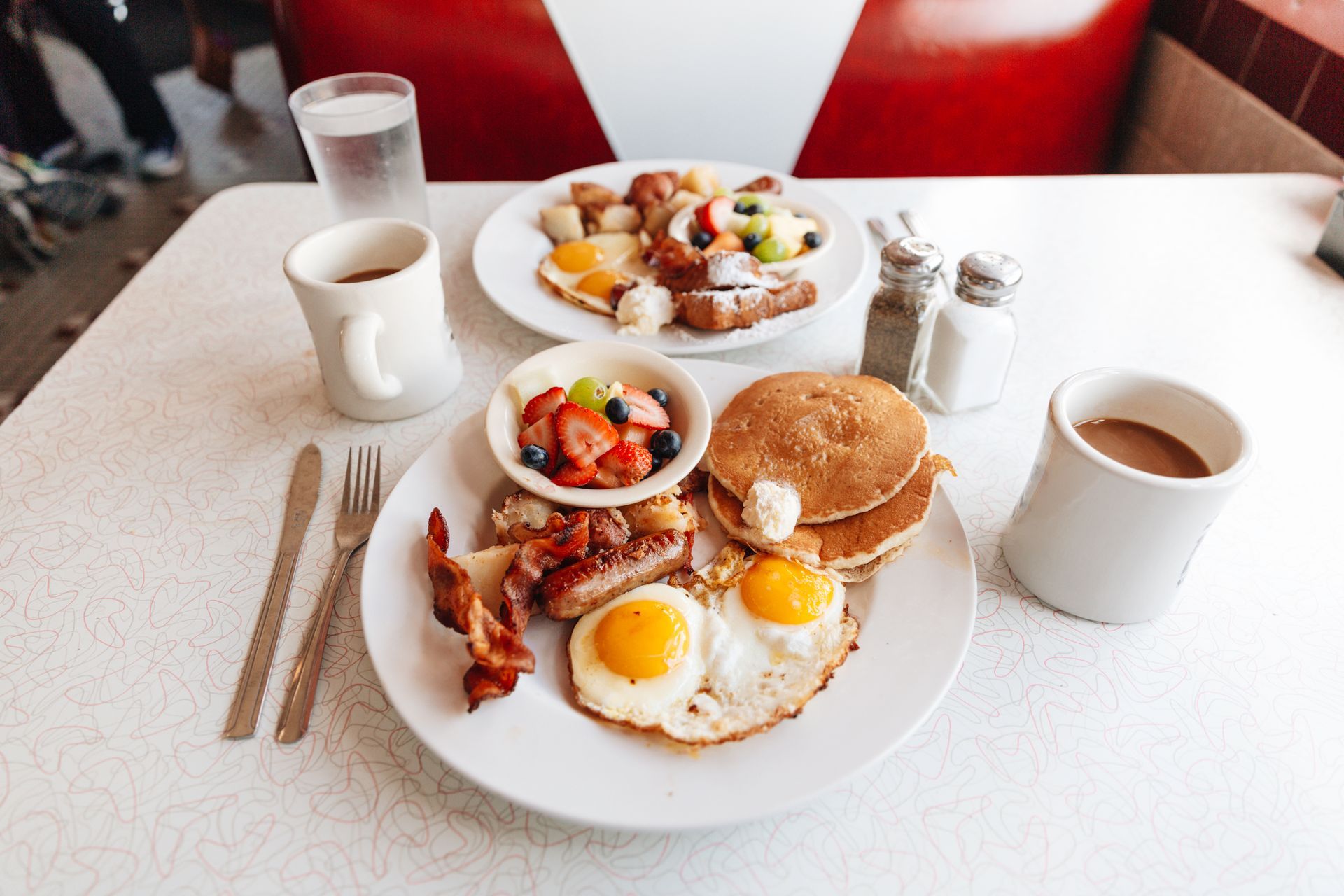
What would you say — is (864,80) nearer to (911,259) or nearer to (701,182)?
(701,182)

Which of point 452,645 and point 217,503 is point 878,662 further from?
point 217,503

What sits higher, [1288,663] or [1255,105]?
[1255,105]

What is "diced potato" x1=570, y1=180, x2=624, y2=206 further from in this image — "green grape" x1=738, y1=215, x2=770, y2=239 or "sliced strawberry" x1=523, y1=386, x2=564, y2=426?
"sliced strawberry" x1=523, y1=386, x2=564, y2=426

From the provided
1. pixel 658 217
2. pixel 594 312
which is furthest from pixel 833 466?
pixel 658 217

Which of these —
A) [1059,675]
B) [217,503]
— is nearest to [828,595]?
[1059,675]

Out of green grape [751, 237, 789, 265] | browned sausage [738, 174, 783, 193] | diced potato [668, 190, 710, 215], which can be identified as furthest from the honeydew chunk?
browned sausage [738, 174, 783, 193]

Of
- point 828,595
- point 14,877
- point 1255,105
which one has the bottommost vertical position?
point 14,877

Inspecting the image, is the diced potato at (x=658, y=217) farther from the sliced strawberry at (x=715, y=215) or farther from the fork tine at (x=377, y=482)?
the fork tine at (x=377, y=482)
